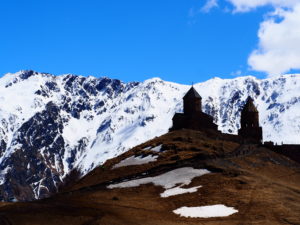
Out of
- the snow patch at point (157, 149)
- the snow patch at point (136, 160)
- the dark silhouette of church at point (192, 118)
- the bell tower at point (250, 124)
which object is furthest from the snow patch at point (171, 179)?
the bell tower at point (250, 124)

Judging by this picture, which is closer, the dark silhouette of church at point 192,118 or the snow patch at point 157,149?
the snow patch at point 157,149

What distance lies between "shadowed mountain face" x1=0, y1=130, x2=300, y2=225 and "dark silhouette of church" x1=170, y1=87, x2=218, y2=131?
14.2 meters

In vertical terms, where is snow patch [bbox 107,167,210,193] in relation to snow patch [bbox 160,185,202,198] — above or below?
above

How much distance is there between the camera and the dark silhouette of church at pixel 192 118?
10256 cm

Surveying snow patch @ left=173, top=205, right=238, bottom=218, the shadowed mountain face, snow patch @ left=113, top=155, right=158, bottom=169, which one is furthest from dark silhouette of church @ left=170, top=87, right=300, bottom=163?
snow patch @ left=173, top=205, right=238, bottom=218

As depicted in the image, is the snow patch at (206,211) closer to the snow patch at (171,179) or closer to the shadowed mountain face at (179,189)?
the shadowed mountain face at (179,189)

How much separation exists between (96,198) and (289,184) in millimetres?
23882

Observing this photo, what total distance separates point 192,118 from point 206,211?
175 ft

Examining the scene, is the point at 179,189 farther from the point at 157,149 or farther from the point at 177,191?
the point at 157,149

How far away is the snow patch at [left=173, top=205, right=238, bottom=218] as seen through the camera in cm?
4934

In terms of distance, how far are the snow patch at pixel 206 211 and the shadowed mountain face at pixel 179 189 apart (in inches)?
13.7

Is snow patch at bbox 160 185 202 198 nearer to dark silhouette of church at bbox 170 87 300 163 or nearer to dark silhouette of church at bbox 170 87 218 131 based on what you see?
dark silhouette of church at bbox 170 87 300 163

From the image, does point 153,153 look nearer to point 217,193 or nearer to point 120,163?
point 120,163

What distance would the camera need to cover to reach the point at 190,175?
206 feet
